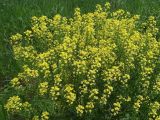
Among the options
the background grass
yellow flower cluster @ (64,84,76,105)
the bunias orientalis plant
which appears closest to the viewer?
yellow flower cluster @ (64,84,76,105)

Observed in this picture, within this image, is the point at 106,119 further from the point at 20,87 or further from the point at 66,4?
the point at 66,4

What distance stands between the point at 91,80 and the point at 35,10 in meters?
2.45

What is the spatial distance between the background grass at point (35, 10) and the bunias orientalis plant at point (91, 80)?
1.22m

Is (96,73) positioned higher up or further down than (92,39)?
further down

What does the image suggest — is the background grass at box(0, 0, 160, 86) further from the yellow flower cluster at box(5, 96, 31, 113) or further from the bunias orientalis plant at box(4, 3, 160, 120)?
the yellow flower cluster at box(5, 96, 31, 113)

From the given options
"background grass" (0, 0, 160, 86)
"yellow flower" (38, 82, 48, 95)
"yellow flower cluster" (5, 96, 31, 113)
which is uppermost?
"background grass" (0, 0, 160, 86)

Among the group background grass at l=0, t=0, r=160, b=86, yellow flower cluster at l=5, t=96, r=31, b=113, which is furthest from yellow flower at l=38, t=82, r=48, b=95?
background grass at l=0, t=0, r=160, b=86

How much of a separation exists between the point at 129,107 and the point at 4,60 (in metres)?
1.91

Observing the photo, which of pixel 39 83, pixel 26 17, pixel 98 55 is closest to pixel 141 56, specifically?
pixel 98 55

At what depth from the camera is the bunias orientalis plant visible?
4.73 m

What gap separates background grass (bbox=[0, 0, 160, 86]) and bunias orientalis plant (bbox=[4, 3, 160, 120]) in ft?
4.01

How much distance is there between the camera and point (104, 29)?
5.43 metres

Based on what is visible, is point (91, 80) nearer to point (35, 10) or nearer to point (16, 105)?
point (16, 105)

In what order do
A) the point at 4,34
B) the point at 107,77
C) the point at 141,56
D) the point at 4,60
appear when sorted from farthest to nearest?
1. the point at 4,34
2. the point at 4,60
3. the point at 141,56
4. the point at 107,77
